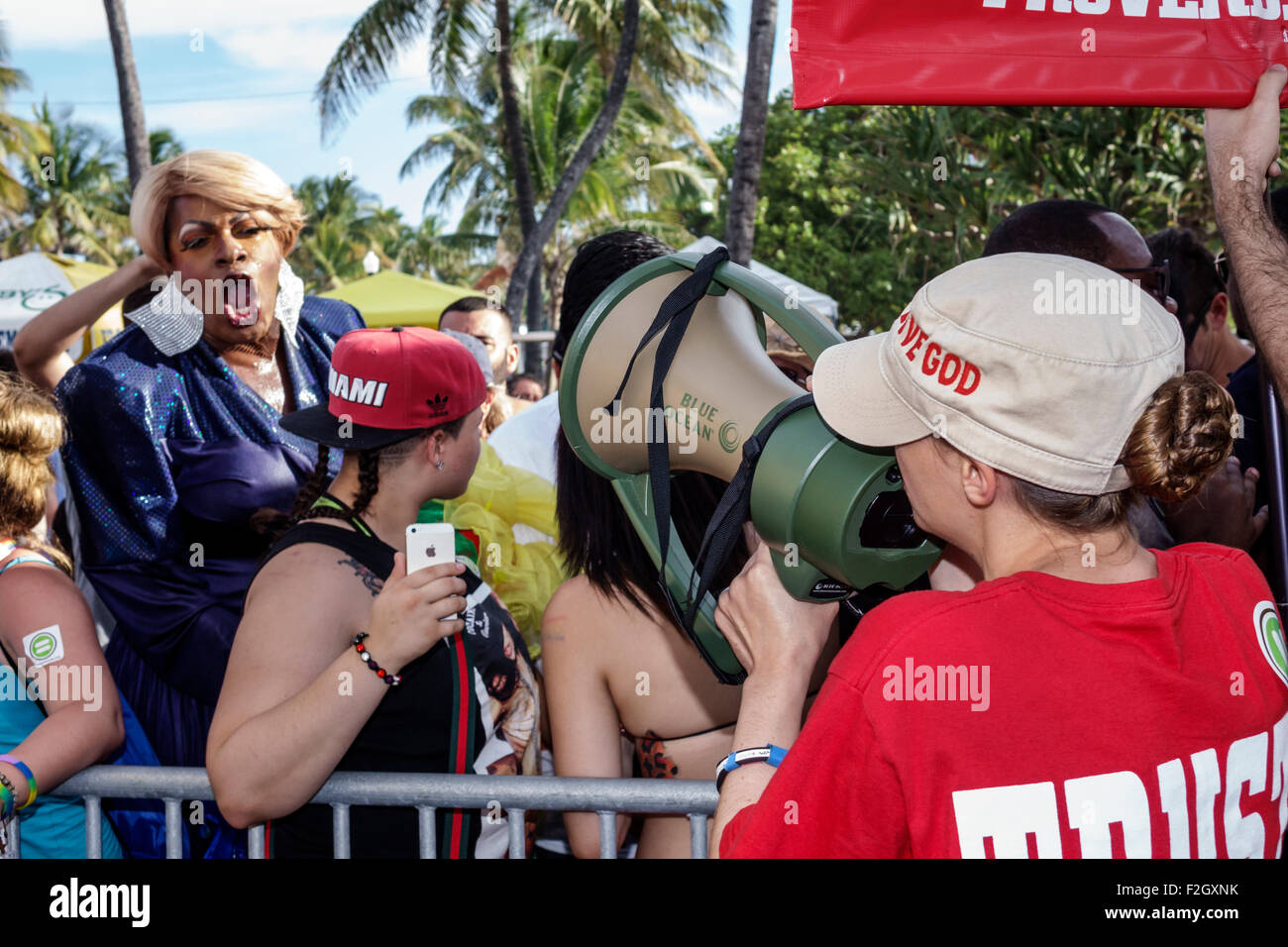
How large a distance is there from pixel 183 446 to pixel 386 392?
73 cm

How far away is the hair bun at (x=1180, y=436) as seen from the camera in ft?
3.76

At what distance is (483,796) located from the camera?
78.4 inches

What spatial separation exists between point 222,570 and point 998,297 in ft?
6.62

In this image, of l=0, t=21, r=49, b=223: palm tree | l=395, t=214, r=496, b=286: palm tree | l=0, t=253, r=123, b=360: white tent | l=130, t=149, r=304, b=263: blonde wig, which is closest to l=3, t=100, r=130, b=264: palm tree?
l=0, t=21, r=49, b=223: palm tree

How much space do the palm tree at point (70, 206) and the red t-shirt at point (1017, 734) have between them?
3410 cm

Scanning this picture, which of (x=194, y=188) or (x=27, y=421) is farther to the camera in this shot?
(x=194, y=188)

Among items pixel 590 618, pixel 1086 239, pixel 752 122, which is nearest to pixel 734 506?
pixel 590 618

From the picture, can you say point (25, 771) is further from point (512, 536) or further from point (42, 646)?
point (512, 536)

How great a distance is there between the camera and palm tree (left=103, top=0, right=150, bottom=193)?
11.6 metres

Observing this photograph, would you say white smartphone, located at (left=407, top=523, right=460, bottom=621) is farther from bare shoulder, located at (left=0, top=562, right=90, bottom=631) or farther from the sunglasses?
the sunglasses

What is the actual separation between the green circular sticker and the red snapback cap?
60 centimetres

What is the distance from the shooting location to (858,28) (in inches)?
80.4
